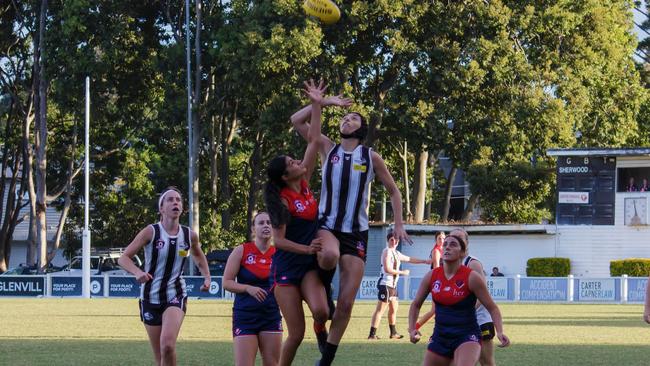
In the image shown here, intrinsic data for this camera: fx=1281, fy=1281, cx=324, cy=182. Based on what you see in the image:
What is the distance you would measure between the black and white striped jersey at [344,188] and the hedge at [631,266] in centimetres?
3993

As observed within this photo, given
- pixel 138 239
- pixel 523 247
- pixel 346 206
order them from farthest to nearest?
pixel 523 247, pixel 138 239, pixel 346 206

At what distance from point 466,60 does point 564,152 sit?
6118mm

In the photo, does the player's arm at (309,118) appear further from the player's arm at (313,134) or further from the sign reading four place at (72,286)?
the sign reading four place at (72,286)

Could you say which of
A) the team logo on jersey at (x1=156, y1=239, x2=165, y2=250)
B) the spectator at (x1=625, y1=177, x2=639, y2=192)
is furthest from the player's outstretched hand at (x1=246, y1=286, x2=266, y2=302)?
the spectator at (x1=625, y1=177, x2=639, y2=192)

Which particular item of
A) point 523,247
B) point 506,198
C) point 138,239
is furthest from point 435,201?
point 138,239

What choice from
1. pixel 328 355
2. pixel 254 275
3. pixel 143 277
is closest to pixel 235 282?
pixel 254 275

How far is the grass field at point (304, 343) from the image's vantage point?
18.6m

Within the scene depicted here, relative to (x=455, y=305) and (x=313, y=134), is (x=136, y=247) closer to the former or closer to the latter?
(x=313, y=134)

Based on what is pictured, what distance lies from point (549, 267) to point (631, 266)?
3.46m

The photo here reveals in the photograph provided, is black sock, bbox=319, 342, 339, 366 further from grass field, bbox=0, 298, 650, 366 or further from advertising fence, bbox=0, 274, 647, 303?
advertising fence, bbox=0, 274, 647, 303

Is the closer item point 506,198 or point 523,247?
point 523,247

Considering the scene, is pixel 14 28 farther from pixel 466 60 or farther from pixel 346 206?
pixel 346 206

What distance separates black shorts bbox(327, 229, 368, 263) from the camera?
11656mm

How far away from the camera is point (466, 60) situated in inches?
1929
